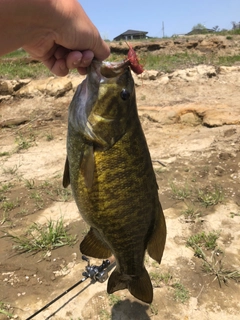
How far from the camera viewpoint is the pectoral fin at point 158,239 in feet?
6.17

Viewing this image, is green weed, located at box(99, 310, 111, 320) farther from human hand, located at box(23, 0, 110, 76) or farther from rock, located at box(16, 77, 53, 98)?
rock, located at box(16, 77, 53, 98)

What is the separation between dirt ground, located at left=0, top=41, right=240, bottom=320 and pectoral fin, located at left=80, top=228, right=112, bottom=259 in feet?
4.40

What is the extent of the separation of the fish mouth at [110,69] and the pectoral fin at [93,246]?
86 centimetres

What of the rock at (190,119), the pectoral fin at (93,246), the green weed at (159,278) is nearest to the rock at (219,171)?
the rock at (190,119)

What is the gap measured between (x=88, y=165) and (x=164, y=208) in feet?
9.66

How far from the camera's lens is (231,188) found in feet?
15.9

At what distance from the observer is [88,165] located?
5.32 ft

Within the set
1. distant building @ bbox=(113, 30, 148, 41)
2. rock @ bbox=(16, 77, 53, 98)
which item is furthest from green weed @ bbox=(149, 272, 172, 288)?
distant building @ bbox=(113, 30, 148, 41)

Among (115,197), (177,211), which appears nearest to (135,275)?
(115,197)

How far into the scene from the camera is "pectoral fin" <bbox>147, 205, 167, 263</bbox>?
188cm

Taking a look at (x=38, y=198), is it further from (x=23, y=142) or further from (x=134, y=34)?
(x=134, y=34)

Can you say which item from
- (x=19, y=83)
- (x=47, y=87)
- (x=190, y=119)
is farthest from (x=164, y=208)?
(x=19, y=83)

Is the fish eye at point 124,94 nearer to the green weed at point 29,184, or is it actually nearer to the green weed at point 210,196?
the green weed at point 210,196

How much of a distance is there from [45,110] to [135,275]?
287 inches
